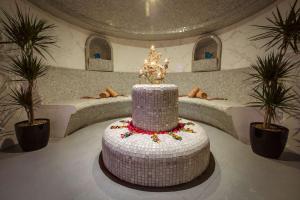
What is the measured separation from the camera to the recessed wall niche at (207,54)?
433 cm

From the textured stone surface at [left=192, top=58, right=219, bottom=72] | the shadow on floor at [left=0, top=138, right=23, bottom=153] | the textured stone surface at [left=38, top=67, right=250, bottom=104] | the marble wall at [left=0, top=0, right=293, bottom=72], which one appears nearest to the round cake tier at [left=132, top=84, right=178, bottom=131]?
the shadow on floor at [left=0, top=138, right=23, bottom=153]

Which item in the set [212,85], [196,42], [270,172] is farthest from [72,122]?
[196,42]

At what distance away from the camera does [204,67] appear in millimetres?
4652

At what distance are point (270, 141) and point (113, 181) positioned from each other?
7.21ft

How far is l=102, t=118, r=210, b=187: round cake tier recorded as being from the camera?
152cm

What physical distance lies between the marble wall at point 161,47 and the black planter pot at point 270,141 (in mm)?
1947

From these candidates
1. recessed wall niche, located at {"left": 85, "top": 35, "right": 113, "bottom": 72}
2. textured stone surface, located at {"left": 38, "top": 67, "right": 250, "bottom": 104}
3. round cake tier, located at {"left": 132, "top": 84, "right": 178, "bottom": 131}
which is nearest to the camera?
round cake tier, located at {"left": 132, "top": 84, "right": 178, "bottom": 131}

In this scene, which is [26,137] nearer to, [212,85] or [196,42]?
[212,85]

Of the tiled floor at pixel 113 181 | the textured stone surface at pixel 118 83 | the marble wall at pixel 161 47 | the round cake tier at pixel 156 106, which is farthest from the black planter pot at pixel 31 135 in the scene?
the marble wall at pixel 161 47

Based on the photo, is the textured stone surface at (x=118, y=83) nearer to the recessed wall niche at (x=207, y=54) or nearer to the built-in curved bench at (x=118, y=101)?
the built-in curved bench at (x=118, y=101)

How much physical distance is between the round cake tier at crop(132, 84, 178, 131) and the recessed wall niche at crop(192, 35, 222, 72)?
2991 mm

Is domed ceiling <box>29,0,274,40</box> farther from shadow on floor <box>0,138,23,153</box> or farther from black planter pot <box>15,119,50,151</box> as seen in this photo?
shadow on floor <box>0,138,23,153</box>

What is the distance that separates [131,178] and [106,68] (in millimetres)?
4015

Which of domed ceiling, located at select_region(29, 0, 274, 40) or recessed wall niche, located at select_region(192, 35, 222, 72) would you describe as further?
recessed wall niche, located at select_region(192, 35, 222, 72)
